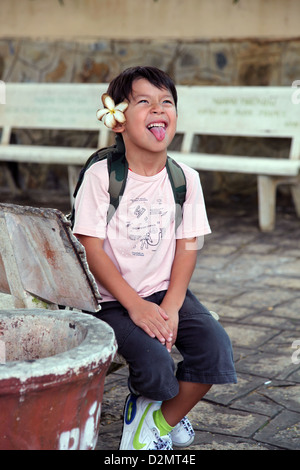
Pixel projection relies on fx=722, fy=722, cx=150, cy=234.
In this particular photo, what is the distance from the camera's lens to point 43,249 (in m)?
2.18

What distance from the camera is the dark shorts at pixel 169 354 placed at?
7.56ft

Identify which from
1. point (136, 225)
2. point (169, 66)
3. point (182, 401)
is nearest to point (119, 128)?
point (136, 225)

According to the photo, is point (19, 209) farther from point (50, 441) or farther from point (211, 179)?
point (211, 179)

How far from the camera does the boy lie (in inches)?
94.2

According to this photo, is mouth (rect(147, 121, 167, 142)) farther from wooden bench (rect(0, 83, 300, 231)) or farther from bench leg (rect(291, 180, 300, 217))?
bench leg (rect(291, 180, 300, 217))

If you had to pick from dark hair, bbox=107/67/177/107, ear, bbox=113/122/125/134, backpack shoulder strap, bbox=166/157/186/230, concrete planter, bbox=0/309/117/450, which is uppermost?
dark hair, bbox=107/67/177/107

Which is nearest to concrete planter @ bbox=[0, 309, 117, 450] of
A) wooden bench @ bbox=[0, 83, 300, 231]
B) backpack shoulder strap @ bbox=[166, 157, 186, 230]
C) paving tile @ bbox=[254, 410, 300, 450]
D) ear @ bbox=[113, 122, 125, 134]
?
backpack shoulder strap @ bbox=[166, 157, 186, 230]

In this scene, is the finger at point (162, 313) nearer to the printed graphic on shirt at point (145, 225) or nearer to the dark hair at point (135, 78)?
the printed graphic on shirt at point (145, 225)

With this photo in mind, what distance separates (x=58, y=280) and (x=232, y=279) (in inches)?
105


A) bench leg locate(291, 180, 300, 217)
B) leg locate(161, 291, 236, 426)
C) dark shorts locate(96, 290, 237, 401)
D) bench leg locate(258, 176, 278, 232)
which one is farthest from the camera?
bench leg locate(291, 180, 300, 217)

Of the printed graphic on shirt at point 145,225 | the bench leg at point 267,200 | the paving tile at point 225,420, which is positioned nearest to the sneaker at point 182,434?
the paving tile at point 225,420

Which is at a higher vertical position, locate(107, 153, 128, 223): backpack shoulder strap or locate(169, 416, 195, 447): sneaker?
locate(107, 153, 128, 223): backpack shoulder strap

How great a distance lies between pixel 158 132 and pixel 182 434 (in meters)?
1.07

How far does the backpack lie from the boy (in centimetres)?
2
